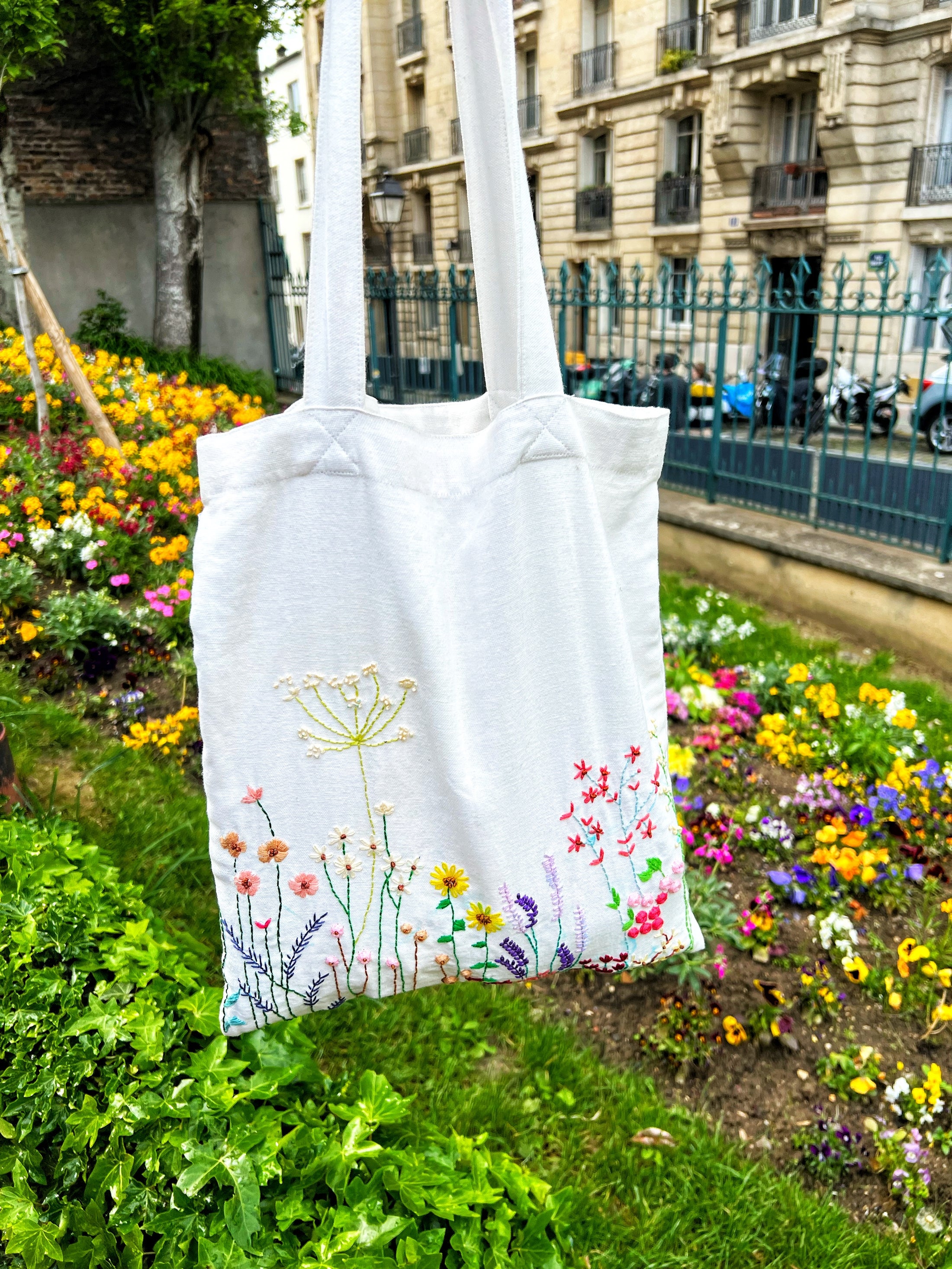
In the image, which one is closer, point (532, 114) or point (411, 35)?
point (532, 114)

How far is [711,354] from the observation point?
20.2 metres

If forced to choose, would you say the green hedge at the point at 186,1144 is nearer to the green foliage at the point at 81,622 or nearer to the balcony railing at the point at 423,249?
the green foliage at the point at 81,622

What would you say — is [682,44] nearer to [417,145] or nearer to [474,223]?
[417,145]

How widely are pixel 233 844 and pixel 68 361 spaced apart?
17.1ft

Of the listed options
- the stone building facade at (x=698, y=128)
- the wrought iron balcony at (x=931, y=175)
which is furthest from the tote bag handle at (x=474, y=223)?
the wrought iron balcony at (x=931, y=175)

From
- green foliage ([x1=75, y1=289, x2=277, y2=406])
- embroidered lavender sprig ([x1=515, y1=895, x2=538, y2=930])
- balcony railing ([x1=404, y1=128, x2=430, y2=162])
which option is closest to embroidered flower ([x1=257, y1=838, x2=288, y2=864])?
embroidered lavender sprig ([x1=515, y1=895, x2=538, y2=930])

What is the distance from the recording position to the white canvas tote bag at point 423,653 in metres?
1.02

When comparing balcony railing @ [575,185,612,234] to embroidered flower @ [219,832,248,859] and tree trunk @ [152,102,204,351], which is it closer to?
tree trunk @ [152,102,204,351]

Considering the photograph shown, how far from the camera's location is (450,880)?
113cm

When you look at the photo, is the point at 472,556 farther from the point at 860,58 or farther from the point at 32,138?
the point at 860,58

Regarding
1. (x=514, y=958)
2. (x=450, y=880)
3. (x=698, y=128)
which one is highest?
(x=698, y=128)

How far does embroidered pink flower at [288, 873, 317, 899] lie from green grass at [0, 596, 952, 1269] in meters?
1.11

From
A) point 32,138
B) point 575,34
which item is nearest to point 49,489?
point 32,138

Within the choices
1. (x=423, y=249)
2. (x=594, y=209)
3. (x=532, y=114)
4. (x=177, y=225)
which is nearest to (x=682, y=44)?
(x=594, y=209)
